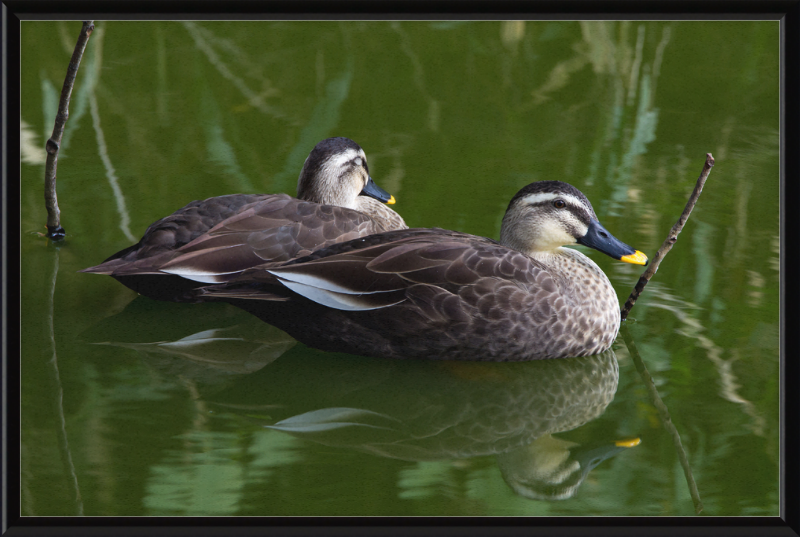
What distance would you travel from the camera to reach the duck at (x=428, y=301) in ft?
18.5

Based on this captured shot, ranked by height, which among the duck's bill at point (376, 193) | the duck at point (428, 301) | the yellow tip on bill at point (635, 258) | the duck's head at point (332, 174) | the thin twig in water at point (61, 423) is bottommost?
the thin twig in water at point (61, 423)

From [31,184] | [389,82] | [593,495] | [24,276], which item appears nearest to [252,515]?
[593,495]

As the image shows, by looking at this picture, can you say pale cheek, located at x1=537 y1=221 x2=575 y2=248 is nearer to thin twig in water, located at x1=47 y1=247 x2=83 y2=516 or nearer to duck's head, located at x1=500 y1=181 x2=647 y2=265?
duck's head, located at x1=500 y1=181 x2=647 y2=265

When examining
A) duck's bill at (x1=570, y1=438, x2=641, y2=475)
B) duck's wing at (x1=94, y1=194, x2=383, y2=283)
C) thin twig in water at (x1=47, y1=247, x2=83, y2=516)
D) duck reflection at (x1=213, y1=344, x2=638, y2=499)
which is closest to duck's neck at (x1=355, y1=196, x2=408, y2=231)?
duck's wing at (x1=94, y1=194, x2=383, y2=283)

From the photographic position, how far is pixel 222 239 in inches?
246

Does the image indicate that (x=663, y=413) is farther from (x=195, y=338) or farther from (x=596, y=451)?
(x=195, y=338)

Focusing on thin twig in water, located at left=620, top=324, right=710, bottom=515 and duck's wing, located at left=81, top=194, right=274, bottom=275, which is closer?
thin twig in water, located at left=620, top=324, right=710, bottom=515

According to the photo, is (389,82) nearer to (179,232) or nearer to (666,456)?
(179,232)

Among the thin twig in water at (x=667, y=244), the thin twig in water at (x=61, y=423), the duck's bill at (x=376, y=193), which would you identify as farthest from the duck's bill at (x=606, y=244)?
the thin twig in water at (x=61, y=423)

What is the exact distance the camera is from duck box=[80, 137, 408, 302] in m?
6.09

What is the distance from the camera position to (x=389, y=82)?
36.2ft

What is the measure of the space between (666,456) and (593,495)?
58 cm

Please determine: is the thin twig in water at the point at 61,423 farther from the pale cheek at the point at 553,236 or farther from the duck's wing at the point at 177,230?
the pale cheek at the point at 553,236

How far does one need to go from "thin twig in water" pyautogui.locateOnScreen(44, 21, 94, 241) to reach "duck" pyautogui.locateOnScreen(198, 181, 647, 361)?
2240 millimetres
